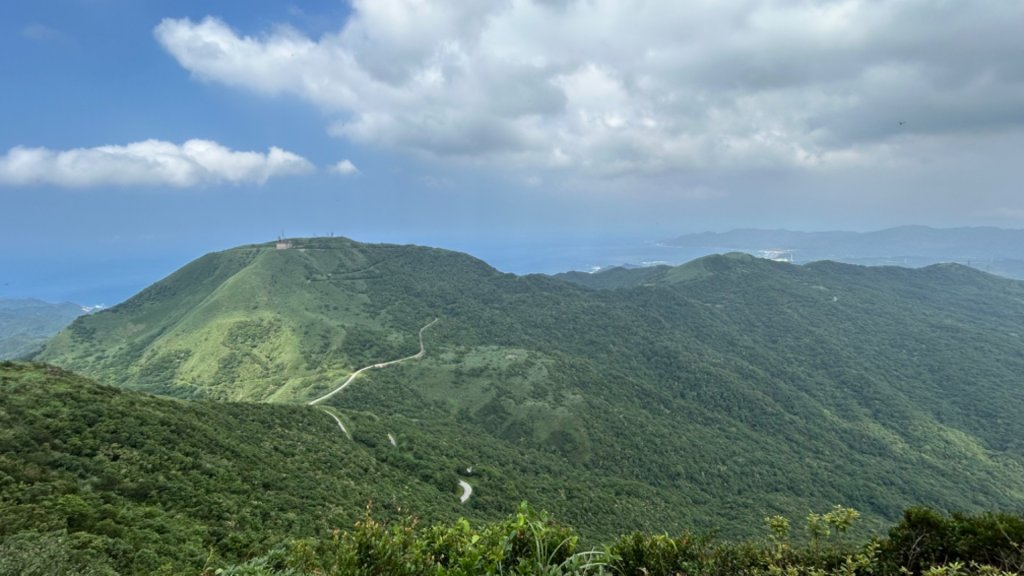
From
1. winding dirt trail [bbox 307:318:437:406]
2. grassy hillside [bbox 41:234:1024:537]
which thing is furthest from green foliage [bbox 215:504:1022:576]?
winding dirt trail [bbox 307:318:437:406]

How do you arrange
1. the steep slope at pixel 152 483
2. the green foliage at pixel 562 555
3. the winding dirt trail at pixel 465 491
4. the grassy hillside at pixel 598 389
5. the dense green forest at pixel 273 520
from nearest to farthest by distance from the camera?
the green foliage at pixel 562 555 < the dense green forest at pixel 273 520 < the steep slope at pixel 152 483 < the winding dirt trail at pixel 465 491 < the grassy hillside at pixel 598 389

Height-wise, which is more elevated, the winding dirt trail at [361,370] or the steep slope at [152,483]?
the steep slope at [152,483]

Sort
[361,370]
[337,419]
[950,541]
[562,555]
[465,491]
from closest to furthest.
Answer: [562,555] < [950,541] < [465,491] < [337,419] < [361,370]

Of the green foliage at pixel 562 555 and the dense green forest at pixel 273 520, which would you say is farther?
the dense green forest at pixel 273 520

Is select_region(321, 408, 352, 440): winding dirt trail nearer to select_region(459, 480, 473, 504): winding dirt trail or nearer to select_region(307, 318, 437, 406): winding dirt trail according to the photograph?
select_region(307, 318, 437, 406): winding dirt trail

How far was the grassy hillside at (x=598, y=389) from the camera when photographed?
8094 cm

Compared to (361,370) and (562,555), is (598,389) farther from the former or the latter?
(562,555)

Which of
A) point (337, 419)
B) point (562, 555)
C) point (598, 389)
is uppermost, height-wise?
point (562, 555)

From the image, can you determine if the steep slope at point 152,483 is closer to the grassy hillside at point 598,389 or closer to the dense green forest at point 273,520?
the dense green forest at point 273,520

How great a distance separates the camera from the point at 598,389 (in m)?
122

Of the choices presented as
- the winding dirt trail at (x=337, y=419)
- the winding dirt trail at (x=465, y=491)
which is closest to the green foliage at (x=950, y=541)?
the winding dirt trail at (x=465, y=491)

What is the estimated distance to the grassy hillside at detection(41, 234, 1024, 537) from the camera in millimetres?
80938

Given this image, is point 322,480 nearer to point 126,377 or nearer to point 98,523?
point 98,523

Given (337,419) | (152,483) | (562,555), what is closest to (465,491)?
(337,419)
